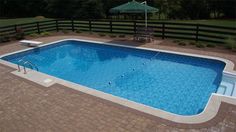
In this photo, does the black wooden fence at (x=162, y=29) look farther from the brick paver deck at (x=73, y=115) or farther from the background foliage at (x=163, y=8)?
the background foliage at (x=163, y=8)

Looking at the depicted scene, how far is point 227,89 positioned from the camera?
7.61 m

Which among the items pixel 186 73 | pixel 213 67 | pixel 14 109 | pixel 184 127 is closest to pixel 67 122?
pixel 14 109

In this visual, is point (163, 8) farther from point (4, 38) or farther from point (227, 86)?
point (227, 86)

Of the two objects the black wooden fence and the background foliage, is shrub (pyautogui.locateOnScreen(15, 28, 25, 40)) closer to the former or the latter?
the black wooden fence

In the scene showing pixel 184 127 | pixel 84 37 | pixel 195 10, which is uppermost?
pixel 195 10

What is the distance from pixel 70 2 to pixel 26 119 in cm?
3116

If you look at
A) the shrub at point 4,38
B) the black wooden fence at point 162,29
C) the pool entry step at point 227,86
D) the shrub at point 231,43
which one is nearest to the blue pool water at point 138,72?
the pool entry step at point 227,86

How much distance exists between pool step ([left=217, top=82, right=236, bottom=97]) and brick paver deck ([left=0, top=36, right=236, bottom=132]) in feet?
5.13

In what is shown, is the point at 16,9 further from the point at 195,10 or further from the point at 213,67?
the point at 213,67

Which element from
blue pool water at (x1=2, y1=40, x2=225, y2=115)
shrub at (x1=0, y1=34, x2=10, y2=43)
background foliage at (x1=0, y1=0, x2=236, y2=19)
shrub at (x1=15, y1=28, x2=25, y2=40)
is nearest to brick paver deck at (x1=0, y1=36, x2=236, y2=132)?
blue pool water at (x1=2, y1=40, x2=225, y2=115)

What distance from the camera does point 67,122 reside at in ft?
18.3

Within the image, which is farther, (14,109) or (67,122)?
(14,109)

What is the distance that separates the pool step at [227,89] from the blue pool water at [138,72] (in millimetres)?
297

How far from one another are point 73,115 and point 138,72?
4.78m
